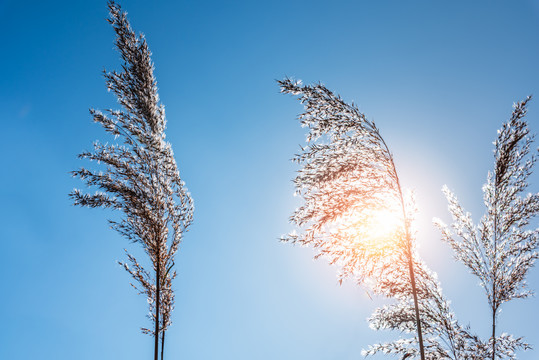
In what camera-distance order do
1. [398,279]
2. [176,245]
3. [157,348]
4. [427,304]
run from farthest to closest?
[427,304], [176,245], [398,279], [157,348]

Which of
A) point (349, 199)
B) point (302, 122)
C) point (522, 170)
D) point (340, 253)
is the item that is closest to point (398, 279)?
point (340, 253)

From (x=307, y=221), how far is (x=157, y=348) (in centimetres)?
242

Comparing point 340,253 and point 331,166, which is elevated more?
point 331,166

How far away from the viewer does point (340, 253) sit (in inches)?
163

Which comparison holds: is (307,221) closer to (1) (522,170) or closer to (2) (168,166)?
(2) (168,166)

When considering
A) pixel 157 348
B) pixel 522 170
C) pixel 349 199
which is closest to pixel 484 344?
pixel 522 170

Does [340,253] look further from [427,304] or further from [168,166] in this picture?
[168,166]

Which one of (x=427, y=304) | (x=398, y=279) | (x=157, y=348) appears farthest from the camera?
(x=427, y=304)

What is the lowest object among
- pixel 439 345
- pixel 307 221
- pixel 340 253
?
pixel 439 345

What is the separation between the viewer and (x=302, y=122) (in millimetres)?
4566

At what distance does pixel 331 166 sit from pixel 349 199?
1.58 ft

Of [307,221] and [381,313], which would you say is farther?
[381,313]

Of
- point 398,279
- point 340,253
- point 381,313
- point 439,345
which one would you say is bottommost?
point 439,345

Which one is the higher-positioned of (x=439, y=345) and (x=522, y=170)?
(x=522, y=170)
